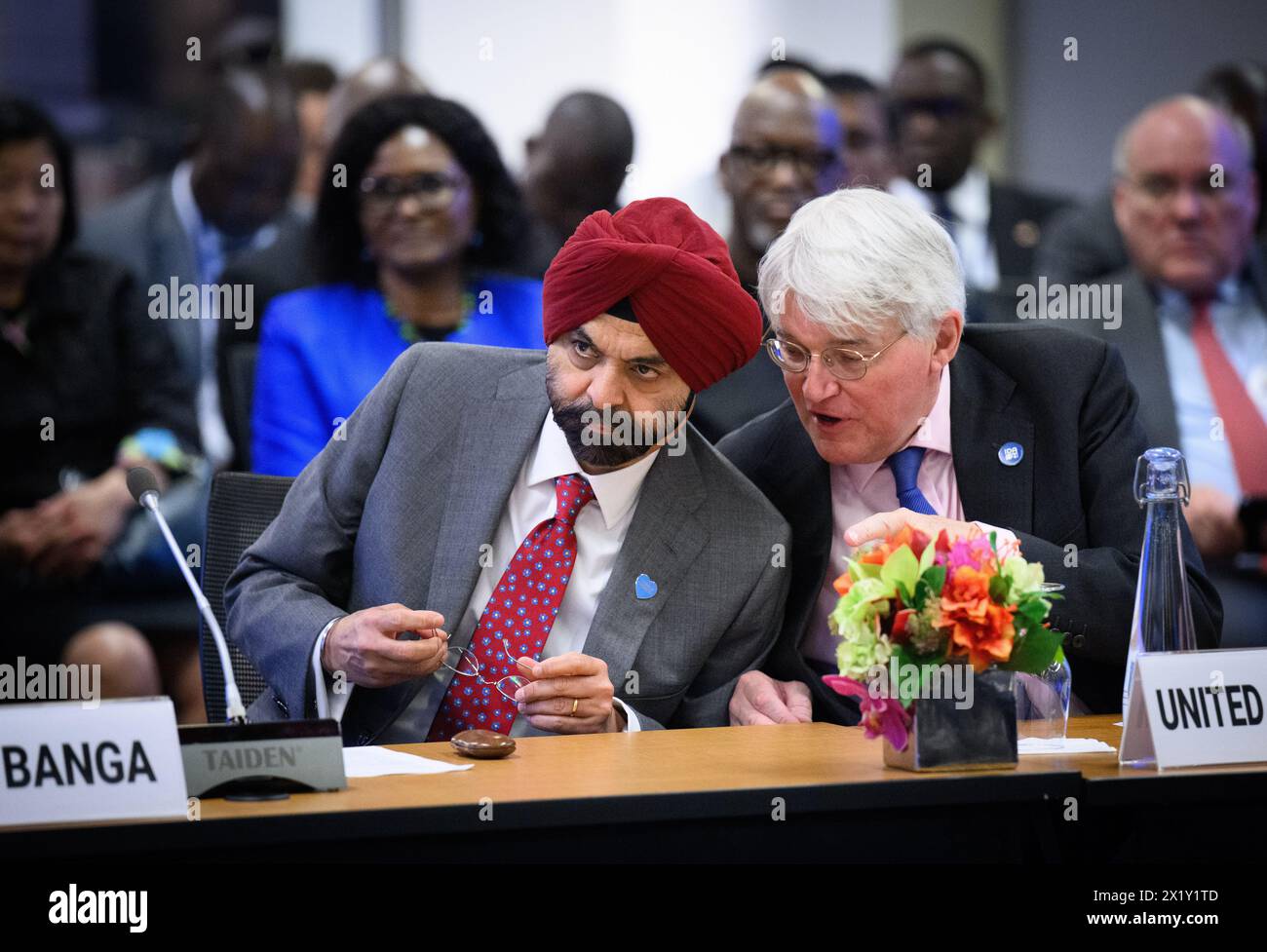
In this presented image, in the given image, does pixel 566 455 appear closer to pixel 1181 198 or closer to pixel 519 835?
pixel 519 835

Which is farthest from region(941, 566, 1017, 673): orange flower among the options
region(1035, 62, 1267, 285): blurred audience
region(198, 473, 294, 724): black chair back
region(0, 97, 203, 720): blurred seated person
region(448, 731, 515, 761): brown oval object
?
region(1035, 62, 1267, 285): blurred audience

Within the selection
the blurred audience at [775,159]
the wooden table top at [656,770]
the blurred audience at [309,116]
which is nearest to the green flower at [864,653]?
the wooden table top at [656,770]

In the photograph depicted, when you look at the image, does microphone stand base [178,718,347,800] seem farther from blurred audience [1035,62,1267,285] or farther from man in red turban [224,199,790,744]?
blurred audience [1035,62,1267,285]

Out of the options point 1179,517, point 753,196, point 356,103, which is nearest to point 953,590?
point 1179,517

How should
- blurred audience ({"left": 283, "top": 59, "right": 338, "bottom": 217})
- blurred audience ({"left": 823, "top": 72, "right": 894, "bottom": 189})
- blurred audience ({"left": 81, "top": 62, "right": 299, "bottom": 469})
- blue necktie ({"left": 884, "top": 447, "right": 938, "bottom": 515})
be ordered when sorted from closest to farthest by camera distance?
blue necktie ({"left": 884, "top": 447, "right": 938, "bottom": 515}) → blurred audience ({"left": 81, "top": 62, "right": 299, "bottom": 469}) → blurred audience ({"left": 823, "top": 72, "right": 894, "bottom": 189}) → blurred audience ({"left": 283, "top": 59, "right": 338, "bottom": 217})

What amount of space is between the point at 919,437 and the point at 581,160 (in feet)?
7.33

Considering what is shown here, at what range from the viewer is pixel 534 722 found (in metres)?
2.36

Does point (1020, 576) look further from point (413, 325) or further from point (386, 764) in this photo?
point (413, 325)

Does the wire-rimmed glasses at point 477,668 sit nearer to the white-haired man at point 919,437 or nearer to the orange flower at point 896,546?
the white-haired man at point 919,437

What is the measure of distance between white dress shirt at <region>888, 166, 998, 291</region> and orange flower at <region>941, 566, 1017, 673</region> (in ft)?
12.6

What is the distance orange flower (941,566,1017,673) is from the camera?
192 centimetres

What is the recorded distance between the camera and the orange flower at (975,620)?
1924 mm

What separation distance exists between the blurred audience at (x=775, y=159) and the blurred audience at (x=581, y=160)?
312 mm
